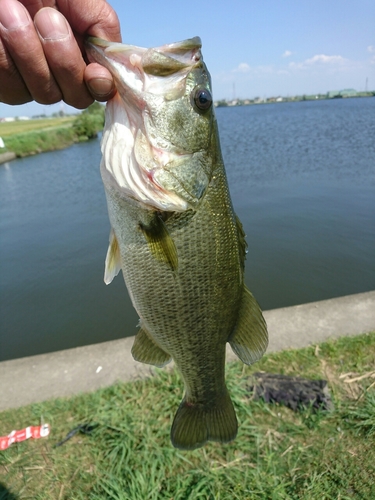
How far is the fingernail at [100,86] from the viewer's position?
1.32 meters

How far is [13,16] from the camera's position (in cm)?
123

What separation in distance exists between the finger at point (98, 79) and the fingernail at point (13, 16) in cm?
23

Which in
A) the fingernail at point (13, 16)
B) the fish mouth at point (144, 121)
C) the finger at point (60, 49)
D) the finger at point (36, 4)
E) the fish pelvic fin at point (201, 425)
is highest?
the finger at point (36, 4)

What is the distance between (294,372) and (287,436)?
712 mm

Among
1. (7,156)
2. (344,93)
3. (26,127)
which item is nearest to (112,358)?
(7,156)

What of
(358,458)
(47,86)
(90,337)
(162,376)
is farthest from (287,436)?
(90,337)

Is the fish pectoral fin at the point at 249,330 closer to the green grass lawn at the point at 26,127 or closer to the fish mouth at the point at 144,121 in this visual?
the fish mouth at the point at 144,121

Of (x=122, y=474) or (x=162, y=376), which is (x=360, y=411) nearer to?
(x=162, y=376)

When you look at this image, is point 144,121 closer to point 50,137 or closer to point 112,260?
point 112,260

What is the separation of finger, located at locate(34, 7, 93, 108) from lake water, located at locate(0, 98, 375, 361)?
16.8 feet

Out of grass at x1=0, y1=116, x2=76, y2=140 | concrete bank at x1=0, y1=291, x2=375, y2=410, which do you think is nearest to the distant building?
grass at x1=0, y1=116, x2=76, y2=140

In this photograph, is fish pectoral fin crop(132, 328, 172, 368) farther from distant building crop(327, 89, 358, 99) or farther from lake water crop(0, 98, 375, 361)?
distant building crop(327, 89, 358, 99)

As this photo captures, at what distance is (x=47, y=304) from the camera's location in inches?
283

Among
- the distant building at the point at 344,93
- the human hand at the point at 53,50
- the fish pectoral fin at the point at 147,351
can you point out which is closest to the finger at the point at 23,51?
the human hand at the point at 53,50
